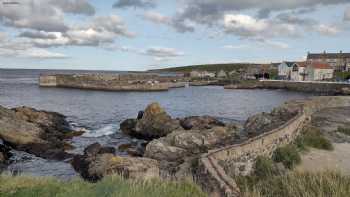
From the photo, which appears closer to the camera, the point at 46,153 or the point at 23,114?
the point at 46,153

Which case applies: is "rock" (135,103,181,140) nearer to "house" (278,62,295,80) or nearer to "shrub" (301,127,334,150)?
"shrub" (301,127,334,150)

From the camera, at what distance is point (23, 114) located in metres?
31.4

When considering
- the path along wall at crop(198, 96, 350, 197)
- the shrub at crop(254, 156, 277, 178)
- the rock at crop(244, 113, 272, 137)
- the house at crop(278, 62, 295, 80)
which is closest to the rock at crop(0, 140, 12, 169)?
the path along wall at crop(198, 96, 350, 197)

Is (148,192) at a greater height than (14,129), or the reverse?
(148,192)

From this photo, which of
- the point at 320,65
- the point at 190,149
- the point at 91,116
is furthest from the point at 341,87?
the point at 190,149

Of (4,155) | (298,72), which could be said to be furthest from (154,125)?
(298,72)

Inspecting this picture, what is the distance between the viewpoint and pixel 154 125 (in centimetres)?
2773

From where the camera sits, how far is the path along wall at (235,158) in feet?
27.4

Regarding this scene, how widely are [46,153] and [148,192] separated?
51.9 feet

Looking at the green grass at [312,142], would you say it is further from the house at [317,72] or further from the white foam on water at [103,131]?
the house at [317,72]

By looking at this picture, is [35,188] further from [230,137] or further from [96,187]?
[230,137]

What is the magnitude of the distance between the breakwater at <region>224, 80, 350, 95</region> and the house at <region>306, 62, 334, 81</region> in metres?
12.6

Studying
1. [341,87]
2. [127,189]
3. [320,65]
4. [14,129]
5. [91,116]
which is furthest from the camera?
[320,65]

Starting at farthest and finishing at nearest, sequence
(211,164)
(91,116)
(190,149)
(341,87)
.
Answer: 1. (341,87)
2. (91,116)
3. (190,149)
4. (211,164)
